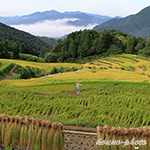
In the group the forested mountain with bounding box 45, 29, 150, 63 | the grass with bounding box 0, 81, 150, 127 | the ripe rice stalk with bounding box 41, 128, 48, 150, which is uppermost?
the forested mountain with bounding box 45, 29, 150, 63

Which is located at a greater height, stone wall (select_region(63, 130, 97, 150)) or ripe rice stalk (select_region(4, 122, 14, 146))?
ripe rice stalk (select_region(4, 122, 14, 146))

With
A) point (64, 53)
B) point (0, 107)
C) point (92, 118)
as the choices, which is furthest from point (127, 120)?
point (64, 53)

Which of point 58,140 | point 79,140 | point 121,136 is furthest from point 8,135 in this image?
point 121,136

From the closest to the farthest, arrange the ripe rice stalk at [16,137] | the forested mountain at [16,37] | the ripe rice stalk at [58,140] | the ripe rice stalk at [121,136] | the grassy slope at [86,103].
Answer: the ripe rice stalk at [121,136] < the ripe rice stalk at [58,140] < the ripe rice stalk at [16,137] < the grassy slope at [86,103] < the forested mountain at [16,37]

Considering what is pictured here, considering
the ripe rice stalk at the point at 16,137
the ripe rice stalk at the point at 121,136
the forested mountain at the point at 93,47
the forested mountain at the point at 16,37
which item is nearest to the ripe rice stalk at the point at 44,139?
the ripe rice stalk at the point at 16,137

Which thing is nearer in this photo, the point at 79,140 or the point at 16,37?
the point at 79,140

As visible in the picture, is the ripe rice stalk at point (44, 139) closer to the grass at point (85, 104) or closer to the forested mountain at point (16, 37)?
the grass at point (85, 104)

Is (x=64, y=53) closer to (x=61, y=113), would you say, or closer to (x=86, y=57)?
(x=86, y=57)

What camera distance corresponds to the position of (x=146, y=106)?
9820mm

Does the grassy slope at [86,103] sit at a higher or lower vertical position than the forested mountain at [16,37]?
lower

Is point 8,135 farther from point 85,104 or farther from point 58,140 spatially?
point 85,104

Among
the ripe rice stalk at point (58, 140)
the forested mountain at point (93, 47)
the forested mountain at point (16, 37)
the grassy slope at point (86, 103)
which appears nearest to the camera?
the ripe rice stalk at point (58, 140)

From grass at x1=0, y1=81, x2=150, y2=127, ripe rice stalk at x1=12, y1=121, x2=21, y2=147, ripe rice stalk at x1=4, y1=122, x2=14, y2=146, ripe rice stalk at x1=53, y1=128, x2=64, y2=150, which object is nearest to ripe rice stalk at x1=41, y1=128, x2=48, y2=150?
ripe rice stalk at x1=53, y1=128, x2=64, y2=150

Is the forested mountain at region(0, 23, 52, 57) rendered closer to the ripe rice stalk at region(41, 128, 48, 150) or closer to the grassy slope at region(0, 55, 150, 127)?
the grassy slope at region(0, 55, 150, 127)
